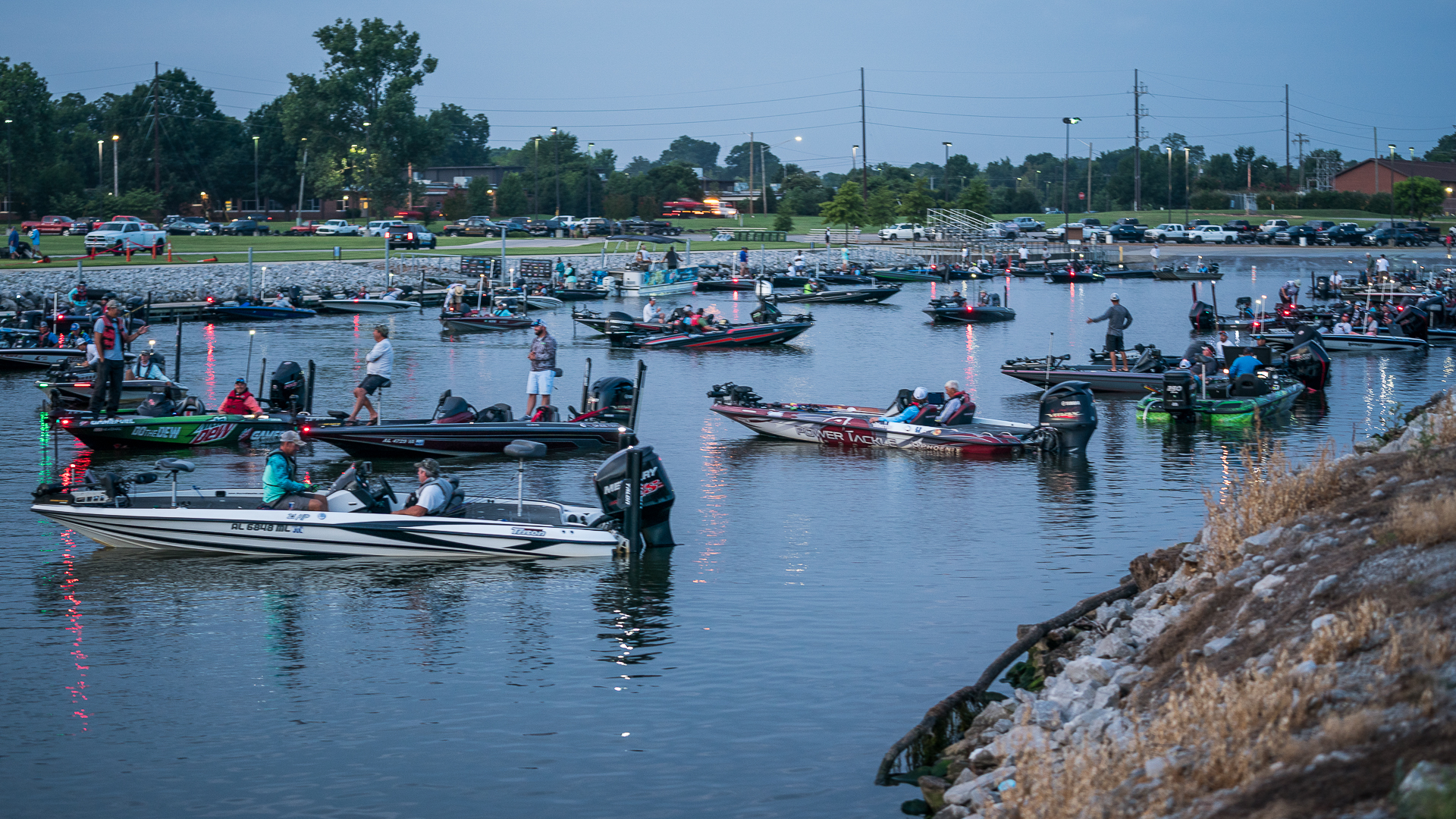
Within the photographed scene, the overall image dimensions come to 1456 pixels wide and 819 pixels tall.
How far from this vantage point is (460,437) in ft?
80.7

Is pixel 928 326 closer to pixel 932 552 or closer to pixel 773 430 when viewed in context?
pixel 773 430

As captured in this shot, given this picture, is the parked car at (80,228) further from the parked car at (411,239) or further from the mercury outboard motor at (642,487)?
the mercury outboard motor at (642,487)

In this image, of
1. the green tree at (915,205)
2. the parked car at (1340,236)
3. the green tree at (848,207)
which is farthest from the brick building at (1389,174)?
the green tree at (848,207)

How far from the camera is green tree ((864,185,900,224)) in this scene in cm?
12644

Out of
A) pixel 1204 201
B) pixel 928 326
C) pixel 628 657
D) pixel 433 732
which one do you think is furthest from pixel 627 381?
pixel 1204 201

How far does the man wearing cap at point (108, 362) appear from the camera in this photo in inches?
986

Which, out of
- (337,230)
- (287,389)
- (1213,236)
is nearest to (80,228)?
(337,230)

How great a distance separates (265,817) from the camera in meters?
10.0

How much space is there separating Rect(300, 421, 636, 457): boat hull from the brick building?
13128cm

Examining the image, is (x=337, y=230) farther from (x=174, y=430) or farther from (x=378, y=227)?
(x=174, y=430)

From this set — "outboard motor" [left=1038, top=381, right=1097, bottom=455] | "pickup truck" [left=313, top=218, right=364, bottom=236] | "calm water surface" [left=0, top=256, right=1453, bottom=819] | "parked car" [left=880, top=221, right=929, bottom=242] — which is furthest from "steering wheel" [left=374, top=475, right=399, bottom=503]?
"parked car" [left=880, top=221, right=929, bottom=242]

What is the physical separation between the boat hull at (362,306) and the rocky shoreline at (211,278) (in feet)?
17.5

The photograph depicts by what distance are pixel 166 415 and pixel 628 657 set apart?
15164 millimetres

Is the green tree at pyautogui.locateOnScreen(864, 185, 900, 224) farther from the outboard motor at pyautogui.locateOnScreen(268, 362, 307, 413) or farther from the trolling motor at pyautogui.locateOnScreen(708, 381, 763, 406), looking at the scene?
the outboard motor at pyautogui.locateOnScreen(268, 362, 307, 413)
